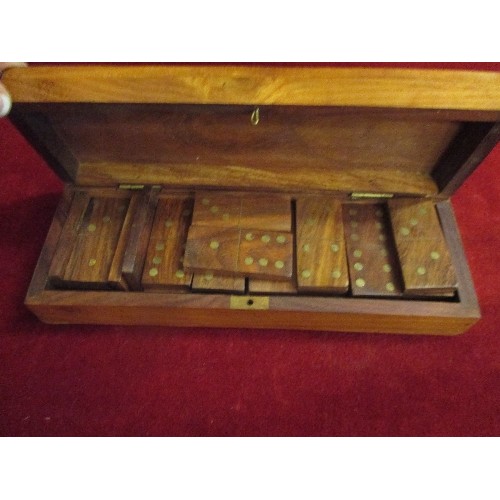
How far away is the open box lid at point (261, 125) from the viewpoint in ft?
2.79

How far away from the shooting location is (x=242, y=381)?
1166mm

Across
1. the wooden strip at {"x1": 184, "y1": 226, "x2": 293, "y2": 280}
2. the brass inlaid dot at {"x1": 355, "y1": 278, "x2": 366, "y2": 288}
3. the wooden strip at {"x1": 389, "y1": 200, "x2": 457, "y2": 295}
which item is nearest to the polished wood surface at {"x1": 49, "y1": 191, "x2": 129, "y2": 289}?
the wooden strip at {"x1": 184, "y1": 226, "x2": 293, "y2": 280}

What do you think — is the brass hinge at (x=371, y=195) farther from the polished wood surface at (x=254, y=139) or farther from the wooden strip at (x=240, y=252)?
the wooden strip at (x=240, y=252)

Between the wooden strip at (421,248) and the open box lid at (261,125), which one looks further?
the wooden strip at (421,248)

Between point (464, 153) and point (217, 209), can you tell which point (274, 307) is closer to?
point (217, 209)

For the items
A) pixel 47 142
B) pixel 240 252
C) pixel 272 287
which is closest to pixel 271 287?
pixel 272 287

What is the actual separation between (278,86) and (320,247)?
1.53 feet

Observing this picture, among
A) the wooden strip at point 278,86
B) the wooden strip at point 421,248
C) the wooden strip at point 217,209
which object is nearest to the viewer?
the wooden strip at point 278,86

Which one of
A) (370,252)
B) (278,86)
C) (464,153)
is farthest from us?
(370,252)

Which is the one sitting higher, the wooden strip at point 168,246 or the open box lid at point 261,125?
the open box lid at point 261,125

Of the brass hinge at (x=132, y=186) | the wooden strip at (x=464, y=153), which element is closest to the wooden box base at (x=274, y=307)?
the wooden strip at (x=464, y=153)

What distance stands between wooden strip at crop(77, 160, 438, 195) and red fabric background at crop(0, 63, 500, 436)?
0.43 meters

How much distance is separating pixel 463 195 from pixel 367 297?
687mm

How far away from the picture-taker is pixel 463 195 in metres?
1.49
